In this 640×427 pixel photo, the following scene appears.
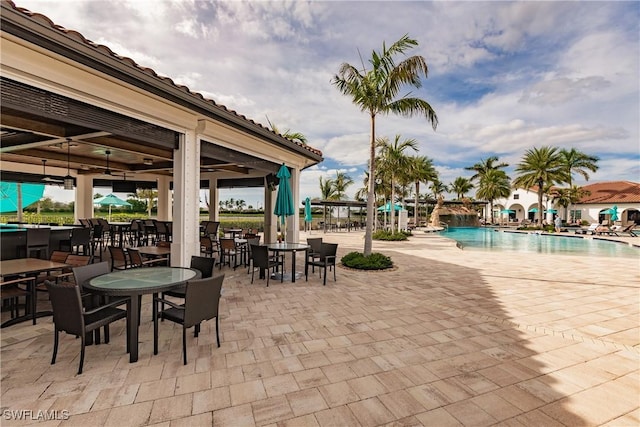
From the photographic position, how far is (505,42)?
11.5 m

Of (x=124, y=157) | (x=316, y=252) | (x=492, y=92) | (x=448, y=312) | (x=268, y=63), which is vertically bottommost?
(x=448, y=312)

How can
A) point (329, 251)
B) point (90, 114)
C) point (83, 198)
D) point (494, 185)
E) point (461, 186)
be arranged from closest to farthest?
point (90, 114)
point (329, 251)
point (83, 198)
point (494, 185)
point (461, 186)

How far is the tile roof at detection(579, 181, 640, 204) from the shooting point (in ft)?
116

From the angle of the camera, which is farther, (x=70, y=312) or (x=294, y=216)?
(x=294, y=216)

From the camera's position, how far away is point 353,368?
311 cm

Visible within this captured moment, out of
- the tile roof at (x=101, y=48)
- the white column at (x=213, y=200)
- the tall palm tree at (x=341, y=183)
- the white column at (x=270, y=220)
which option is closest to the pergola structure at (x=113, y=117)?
the tile roof at (x=101, y=48)

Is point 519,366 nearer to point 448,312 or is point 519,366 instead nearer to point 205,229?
point 448,312

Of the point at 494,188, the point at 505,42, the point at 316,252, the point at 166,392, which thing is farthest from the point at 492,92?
the point at 494,188

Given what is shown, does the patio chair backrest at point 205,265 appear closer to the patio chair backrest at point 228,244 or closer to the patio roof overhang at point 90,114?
the patio roof overhang at point 90,114

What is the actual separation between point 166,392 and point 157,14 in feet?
22.7

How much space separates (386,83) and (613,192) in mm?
47291

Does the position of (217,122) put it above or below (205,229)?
above

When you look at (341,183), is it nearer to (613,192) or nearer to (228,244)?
(228,244)

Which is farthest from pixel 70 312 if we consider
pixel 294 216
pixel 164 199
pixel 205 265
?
pixel 164 199
